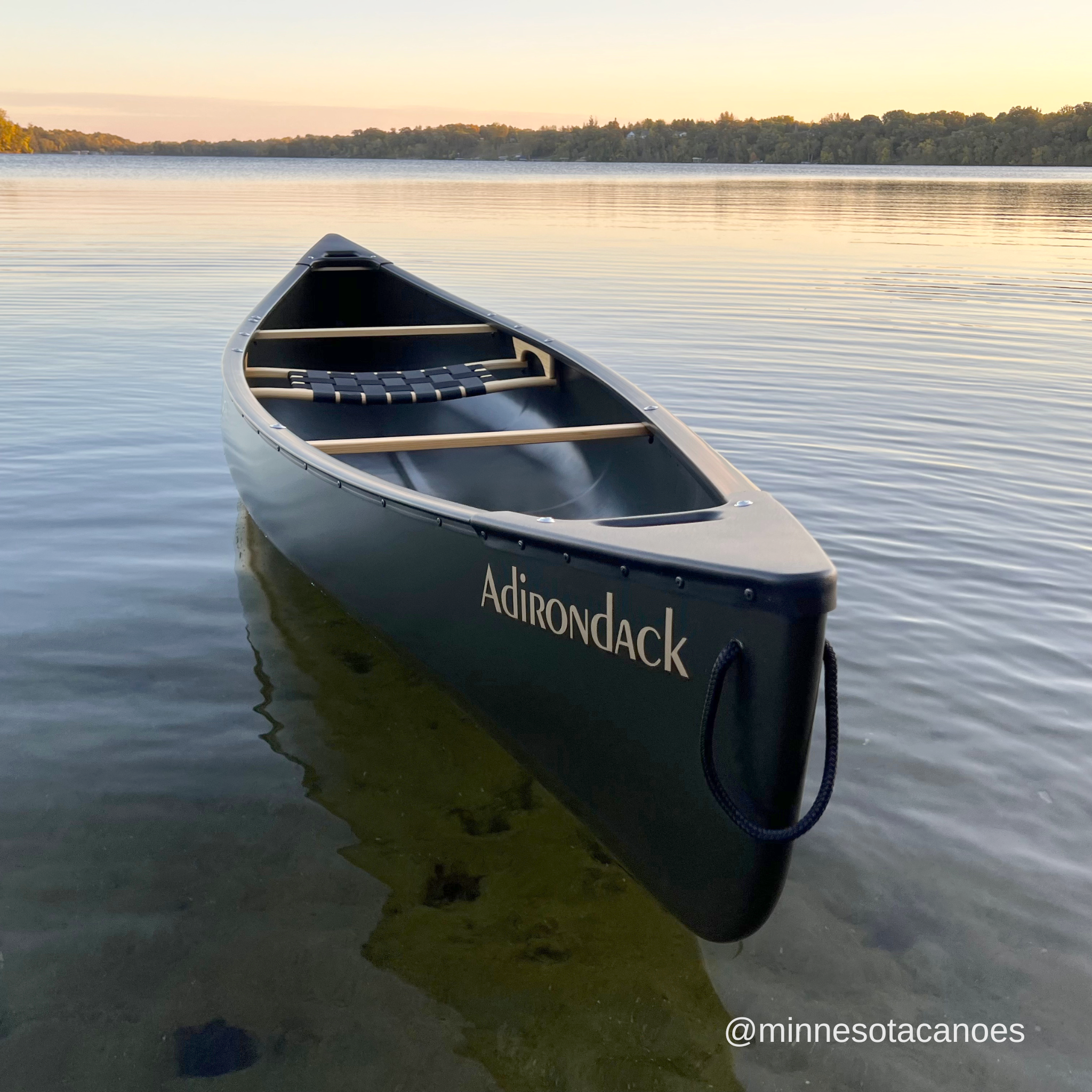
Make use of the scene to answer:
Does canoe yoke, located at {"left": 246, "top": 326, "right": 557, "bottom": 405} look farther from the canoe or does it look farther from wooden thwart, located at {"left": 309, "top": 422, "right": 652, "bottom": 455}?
wooden thwart, located at {"left": 309, "top": 422, "right": 652, "bottom": 455}

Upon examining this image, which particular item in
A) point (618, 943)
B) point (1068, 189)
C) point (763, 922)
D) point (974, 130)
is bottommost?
point (618, 943)

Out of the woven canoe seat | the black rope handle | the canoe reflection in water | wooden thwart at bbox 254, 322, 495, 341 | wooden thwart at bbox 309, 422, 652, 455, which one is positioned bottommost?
the canoe reflection in water

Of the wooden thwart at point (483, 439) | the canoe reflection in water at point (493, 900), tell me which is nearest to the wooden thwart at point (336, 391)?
the wooden thwart at point (483, 439)

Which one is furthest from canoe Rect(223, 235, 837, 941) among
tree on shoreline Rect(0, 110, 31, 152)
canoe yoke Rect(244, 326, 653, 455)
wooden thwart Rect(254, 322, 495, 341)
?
tree on shoreline Rect(0, 110, 31, 152)

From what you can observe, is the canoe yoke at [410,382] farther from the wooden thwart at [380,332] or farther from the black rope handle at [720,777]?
the black rope handle at [720,777]

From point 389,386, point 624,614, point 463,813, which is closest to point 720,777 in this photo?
point 624,614

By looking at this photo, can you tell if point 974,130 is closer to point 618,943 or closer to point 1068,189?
point 1068,189

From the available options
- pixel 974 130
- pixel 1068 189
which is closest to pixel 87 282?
pixel 1068 189

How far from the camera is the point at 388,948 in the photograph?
2736mm

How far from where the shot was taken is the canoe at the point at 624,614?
232 cm

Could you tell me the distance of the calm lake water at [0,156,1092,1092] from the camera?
97.7 inches

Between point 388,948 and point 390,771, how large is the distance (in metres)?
0.93

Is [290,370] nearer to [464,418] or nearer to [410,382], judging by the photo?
[410,382]

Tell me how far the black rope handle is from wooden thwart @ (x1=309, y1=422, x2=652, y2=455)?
2.08 metres
